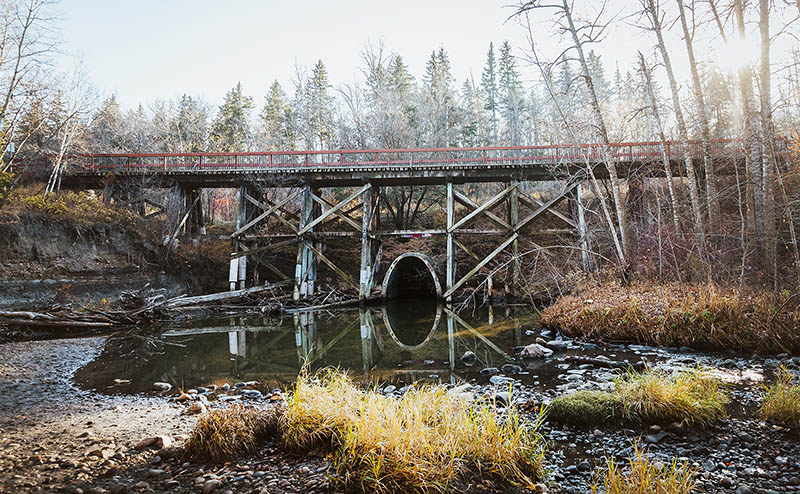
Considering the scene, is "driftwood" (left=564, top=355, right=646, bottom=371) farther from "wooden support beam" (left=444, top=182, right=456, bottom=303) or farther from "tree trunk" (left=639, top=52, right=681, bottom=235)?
"wooden support beam" (left=444, top=182, right=456, bottom=303)

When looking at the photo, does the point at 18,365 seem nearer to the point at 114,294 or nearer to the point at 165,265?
the point at 114,294

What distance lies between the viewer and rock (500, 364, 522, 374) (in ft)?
21.6

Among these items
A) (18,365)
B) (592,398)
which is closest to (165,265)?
(18,365)

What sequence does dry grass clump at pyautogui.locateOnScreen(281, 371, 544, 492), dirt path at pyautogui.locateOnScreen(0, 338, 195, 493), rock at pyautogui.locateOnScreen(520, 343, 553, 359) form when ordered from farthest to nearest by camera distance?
rock at pyautogui.locateOnScreen(520, 343, 553, 359), dirt path at pyautogui.locateOnScreen(0, 338, 195, 493), dry grass clump at pyautogui.locateOnScreen(281, 371, 544, 492)

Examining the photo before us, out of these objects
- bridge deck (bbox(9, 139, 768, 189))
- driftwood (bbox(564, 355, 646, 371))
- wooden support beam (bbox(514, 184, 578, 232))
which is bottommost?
driftwood (bbox(564, 355, 646, 371))

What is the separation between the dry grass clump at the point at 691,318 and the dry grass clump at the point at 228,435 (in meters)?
6.94

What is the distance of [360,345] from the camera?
9.64 metres

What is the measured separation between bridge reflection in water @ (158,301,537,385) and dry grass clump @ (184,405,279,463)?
2.48 ft

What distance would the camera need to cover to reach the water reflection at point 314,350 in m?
6.91

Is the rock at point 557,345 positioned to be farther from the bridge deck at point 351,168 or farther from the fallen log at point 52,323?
the fallen log at point 52,323

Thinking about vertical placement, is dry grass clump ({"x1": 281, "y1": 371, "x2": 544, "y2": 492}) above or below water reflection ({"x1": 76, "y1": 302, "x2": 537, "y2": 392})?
above

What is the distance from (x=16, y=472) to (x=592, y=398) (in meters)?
5.24

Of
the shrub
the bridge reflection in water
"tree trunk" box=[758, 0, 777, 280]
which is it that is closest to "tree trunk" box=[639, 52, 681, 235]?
"tree trunk" box=[758, 0, 777, 280]

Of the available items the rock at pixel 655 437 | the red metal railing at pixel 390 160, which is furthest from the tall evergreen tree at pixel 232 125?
the rock at pixel 655 437
